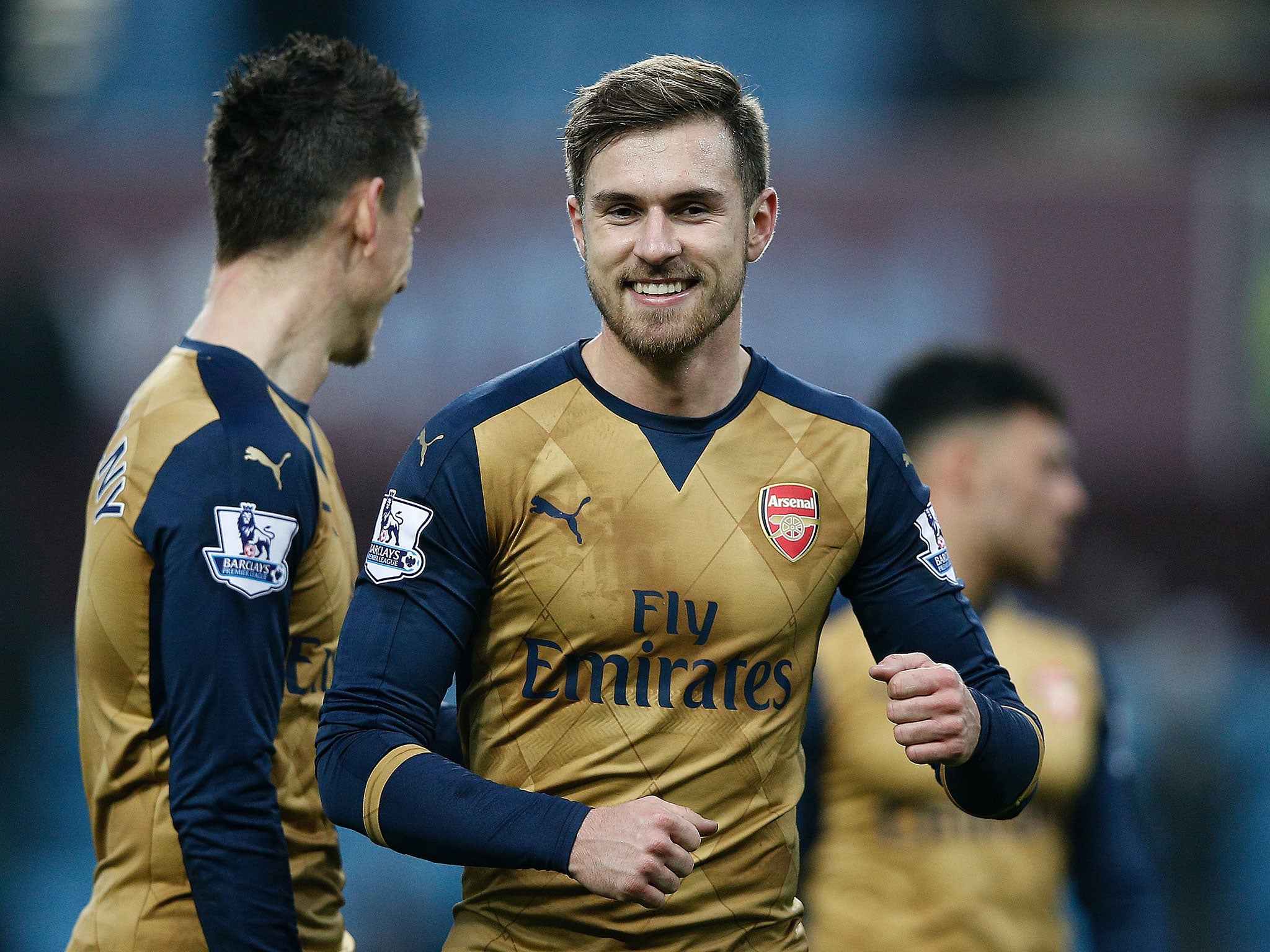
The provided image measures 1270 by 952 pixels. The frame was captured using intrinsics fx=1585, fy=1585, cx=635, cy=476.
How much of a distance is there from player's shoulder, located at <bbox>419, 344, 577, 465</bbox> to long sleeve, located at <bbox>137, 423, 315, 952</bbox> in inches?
16.6

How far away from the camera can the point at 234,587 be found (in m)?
2.73

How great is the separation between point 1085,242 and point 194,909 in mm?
8532

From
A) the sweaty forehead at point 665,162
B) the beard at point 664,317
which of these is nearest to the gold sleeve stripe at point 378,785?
the beard at point 664,317

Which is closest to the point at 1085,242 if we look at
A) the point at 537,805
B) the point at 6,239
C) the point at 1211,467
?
the point at 1211,467

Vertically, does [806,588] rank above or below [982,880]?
above

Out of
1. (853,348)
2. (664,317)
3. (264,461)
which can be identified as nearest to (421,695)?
(264,461)

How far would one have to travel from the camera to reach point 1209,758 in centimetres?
829

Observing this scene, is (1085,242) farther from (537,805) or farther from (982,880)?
(537,805)

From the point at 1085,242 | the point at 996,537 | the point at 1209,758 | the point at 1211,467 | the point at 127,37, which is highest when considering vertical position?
the point at 127,37

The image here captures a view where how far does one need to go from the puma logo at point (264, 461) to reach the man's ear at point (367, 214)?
667mm

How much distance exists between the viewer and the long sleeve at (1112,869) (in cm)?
385

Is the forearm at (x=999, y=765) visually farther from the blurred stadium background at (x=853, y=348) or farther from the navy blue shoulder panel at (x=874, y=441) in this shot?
the blurred stadium background at (x=853, y=348)

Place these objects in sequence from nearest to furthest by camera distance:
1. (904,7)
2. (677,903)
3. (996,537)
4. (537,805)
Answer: (537,805) < (677,903) < (996,537) < (904,7)

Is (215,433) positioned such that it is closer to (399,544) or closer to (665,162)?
(399,544)
